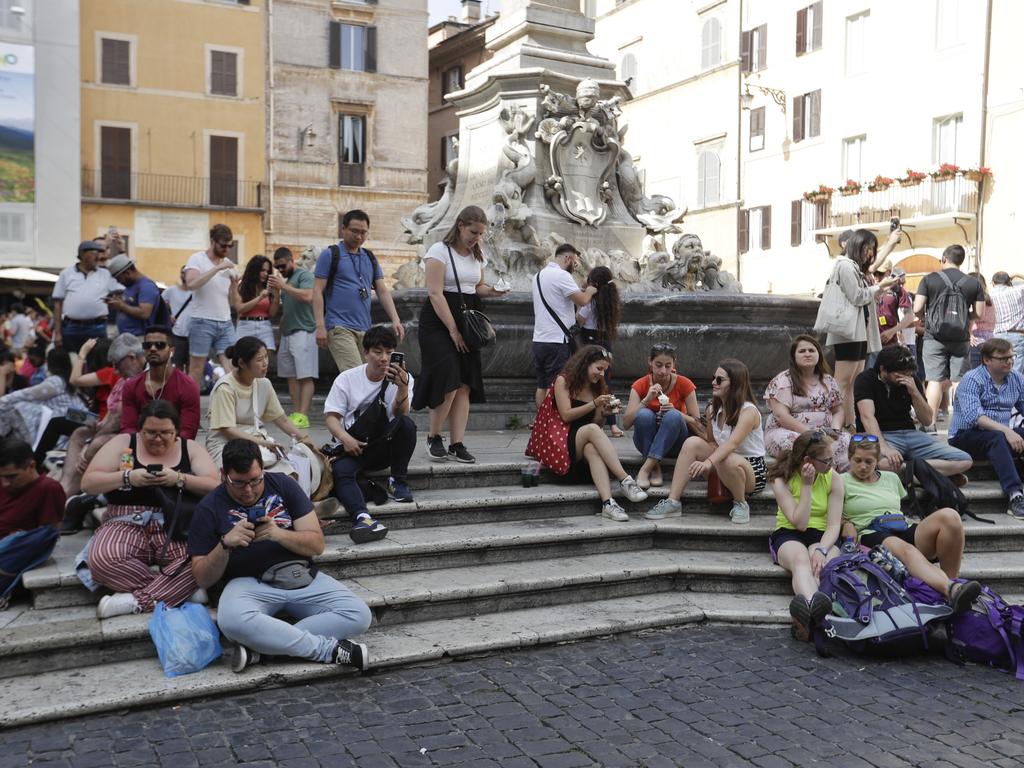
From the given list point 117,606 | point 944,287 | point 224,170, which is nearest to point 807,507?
point 117,606

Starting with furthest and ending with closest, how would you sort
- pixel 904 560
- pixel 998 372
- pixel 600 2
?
pixel 600 2
pixel 998 372
pixel 904 560

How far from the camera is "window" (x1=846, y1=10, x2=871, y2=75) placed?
28.1m

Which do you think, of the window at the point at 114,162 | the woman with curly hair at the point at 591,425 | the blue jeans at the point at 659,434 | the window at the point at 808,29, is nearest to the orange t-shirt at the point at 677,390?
the blue jeans at the point at 659,434

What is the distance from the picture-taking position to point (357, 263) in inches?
300

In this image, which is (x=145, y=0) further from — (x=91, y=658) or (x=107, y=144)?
(x=91, y=658)

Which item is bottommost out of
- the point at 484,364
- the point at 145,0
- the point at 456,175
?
the point at 484,364

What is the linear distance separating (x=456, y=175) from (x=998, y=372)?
19.2 feet

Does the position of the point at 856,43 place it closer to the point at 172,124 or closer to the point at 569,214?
the point at 172,124

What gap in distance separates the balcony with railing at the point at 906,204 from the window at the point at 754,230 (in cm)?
259

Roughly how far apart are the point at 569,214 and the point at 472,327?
360cm

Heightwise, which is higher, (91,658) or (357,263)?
(357,263)

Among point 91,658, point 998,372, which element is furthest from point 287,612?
point 998,372

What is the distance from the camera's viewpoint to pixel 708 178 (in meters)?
33.8

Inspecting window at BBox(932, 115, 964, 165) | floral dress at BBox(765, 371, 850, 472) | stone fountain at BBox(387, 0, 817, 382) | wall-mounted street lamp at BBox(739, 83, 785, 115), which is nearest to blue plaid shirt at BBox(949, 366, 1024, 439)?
floral dress at BBox(765, 371, 850, 472)
